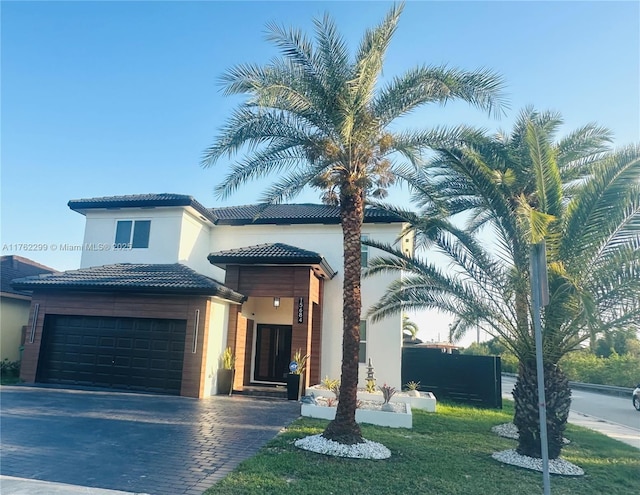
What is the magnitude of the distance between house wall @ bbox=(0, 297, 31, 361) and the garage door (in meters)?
4.02

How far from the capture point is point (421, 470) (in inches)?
288

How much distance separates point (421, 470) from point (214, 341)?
9297 millimetres

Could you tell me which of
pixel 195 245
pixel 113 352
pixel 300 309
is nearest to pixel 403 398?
pixel 300 309

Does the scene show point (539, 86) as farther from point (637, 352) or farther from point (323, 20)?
point (637, 352)

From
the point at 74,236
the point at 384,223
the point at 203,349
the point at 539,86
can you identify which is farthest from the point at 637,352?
the point at 74,236

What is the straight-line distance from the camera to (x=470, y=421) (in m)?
12.8

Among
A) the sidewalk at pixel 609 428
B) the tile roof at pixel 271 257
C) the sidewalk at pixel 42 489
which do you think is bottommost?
the sidewalk at pixel 609 428

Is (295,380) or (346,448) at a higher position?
(295,380)

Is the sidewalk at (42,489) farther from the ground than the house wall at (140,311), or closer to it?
closer to it

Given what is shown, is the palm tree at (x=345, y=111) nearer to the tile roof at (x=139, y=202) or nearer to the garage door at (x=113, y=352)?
the garage door at (x=113, y=352)

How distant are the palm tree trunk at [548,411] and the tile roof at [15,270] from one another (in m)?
19.7

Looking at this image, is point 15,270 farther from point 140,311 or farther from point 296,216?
point 296,216

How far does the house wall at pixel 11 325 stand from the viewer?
17.8 metres

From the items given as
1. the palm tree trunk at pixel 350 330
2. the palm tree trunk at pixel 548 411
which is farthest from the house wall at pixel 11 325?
the palm tree trunk at pixel 548 411
